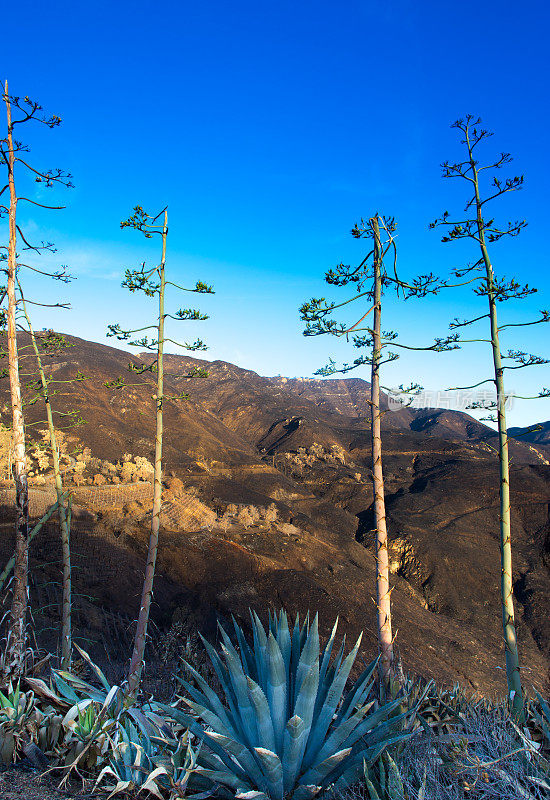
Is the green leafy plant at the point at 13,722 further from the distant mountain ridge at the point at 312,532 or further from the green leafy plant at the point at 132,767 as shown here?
the distant mountain ridge at the point at 312,532

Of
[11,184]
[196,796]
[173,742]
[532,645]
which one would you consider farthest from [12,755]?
[532,645]

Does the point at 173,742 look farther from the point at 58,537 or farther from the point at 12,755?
the point at 58,537

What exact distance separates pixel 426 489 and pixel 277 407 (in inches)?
1181

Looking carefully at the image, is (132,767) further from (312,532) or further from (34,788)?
(312,532)

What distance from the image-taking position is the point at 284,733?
9.89 ft

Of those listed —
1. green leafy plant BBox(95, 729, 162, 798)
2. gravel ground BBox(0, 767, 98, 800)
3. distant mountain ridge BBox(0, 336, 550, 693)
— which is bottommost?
distant mountain ridge BBox(0, 336, 550, 693)

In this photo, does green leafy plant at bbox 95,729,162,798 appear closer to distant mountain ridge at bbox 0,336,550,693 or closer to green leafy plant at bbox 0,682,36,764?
green leafy plant at bbox 0,682,36,764

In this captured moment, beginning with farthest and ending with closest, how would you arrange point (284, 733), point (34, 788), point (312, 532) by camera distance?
point (312, 532)
point (284, 733)
point (34, 788)

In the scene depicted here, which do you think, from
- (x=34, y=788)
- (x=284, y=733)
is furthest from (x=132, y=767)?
(x=284, y=733)

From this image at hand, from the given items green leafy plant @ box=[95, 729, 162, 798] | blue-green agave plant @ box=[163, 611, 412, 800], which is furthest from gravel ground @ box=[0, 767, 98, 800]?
blue-green agave plant @ box=[163, 611, 412, 800]

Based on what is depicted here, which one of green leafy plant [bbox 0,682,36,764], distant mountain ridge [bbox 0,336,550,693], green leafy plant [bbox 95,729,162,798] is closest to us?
green leafy plant [bbox 95,729,162,798]

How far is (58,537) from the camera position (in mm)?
20094

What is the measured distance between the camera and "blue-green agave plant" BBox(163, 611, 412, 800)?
271cm

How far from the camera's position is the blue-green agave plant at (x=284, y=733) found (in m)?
2.71
